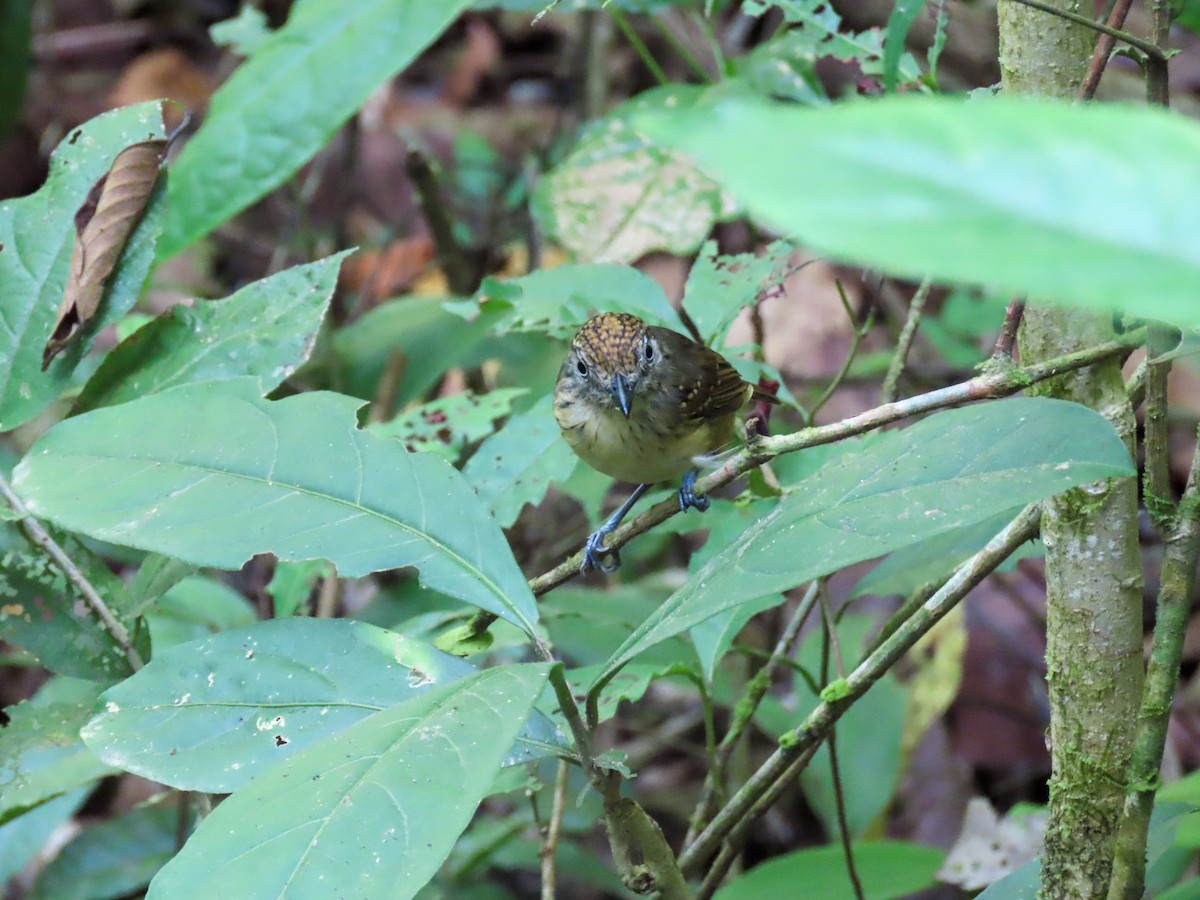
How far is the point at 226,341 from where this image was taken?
1.96 metres

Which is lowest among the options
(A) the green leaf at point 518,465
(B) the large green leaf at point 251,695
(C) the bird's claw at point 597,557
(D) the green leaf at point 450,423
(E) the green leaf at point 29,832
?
(E) the green leaf at point 29,832

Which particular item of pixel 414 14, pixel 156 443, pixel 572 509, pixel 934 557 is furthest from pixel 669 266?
pixel 156 443

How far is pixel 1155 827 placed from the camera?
1.62m

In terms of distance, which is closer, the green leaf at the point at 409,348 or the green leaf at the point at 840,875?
the green leaf at the point at 840,875

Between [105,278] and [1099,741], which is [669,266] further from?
[1099,741]

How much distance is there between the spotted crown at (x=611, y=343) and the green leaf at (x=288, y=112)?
800mm

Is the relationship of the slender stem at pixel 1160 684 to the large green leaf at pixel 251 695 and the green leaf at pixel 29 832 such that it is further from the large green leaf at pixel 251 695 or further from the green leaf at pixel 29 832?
the green leaf at pixel 29 832

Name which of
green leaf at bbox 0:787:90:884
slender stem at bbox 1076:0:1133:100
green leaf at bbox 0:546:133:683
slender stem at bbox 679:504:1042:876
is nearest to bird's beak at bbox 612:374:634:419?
slender stem at bbox 679:504:1042:876

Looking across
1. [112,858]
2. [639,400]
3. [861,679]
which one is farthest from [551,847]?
[112,858]

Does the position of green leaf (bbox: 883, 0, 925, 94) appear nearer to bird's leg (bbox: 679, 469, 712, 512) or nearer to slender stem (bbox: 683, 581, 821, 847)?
bird's leg (bbox: 679, 469, 712, 512)

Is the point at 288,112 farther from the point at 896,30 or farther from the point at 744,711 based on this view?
the point at 744,711

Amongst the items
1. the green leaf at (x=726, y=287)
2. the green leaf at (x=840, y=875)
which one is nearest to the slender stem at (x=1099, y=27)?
the green leaf at (x=726, y=287)

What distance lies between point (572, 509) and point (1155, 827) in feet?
10.8

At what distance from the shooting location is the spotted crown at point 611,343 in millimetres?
2939
